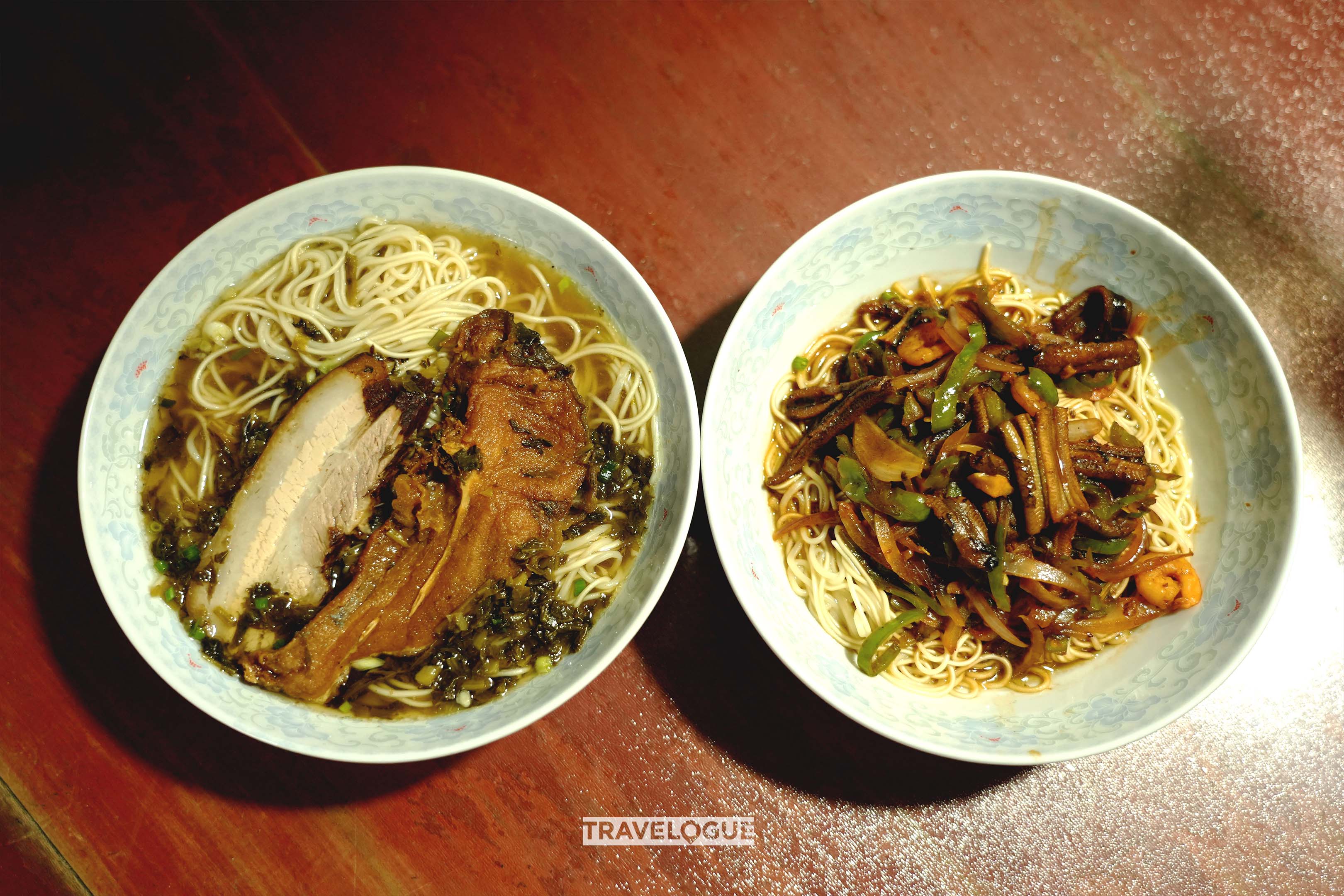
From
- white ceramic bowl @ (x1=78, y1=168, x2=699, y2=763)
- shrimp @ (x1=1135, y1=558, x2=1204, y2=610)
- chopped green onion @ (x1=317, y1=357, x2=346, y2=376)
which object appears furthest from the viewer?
chopped green onion @ (x1=317, y1=357, x2=346, y2=376)

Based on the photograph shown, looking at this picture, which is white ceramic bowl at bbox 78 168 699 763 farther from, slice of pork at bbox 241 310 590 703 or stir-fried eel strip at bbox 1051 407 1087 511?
stir-fried eel strip at bbox 1051 407 1087 511

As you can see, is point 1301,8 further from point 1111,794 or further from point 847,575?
point 1111,794

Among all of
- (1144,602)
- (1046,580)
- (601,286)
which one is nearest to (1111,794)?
(1144,602)

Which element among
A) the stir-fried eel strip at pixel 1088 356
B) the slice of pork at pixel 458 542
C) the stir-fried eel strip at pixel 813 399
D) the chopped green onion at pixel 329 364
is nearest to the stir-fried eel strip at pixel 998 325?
the stir-fried eel strip at pixel 1088 356

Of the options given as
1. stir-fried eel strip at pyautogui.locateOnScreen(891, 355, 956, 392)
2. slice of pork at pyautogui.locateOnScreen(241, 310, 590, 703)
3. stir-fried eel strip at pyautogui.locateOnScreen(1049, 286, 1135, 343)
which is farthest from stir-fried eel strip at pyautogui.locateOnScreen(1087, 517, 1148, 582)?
slice of pork at pyautogui.locateOnScreen(241, 310, 590, 703)

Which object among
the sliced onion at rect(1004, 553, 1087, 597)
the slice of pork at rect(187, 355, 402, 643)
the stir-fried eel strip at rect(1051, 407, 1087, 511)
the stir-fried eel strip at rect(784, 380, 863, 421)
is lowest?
the sliced onion at rect(1004, 553, 1087, 597)

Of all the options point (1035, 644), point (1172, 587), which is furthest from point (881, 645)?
point (1172, 587)
